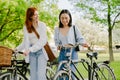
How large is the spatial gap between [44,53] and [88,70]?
1.19 metres

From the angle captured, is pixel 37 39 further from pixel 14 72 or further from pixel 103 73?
pixel 103 73

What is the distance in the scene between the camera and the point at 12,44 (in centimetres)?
2375

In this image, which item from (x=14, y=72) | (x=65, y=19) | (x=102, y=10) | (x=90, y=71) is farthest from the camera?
(x=102, y=10)

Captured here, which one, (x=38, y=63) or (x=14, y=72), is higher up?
(x=38, y=63)

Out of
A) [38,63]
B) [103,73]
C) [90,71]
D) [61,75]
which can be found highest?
[38,63]

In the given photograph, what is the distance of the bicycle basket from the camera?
5643mm

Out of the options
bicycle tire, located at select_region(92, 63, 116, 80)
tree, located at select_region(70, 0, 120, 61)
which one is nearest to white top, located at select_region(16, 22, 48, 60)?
bicycle tire, located at select_region(92, 63, 116, 80)

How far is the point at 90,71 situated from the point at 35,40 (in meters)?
1.37

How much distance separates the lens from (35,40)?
569 centimetres

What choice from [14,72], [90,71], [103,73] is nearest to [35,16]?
[14,72]

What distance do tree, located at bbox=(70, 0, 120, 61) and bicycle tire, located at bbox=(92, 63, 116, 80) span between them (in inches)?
1081

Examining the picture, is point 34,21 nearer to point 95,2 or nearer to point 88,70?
point 88,70

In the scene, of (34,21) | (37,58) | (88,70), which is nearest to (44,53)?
(37,58)

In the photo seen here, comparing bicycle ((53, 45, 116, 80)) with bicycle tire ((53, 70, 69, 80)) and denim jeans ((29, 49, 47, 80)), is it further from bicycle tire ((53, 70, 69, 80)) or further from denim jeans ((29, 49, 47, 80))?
denim jeans ((29, 49, 47, 80))
